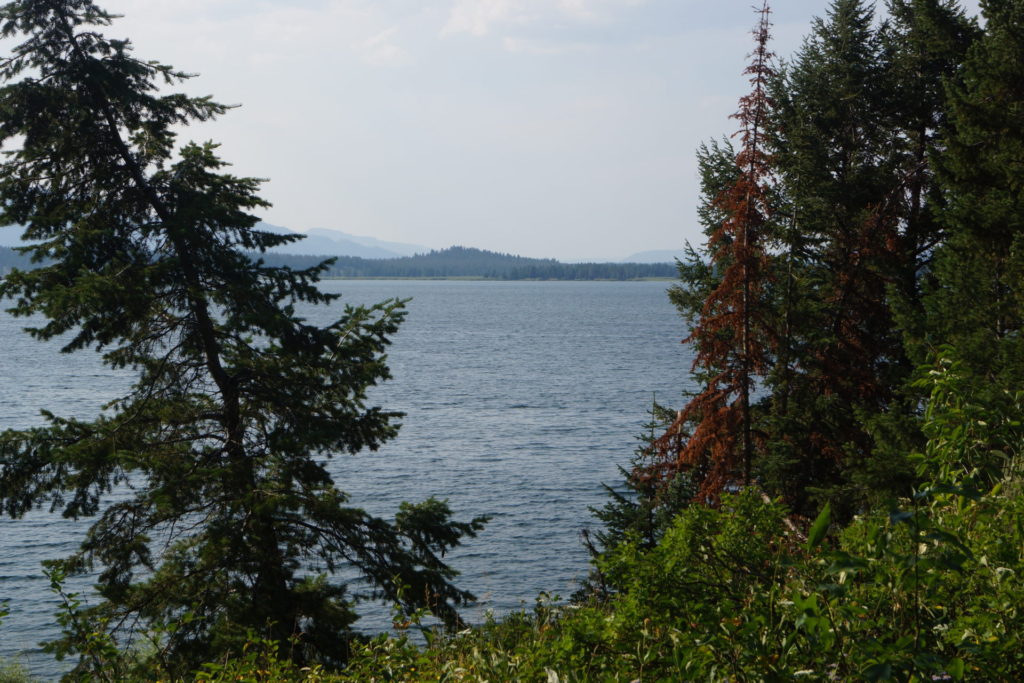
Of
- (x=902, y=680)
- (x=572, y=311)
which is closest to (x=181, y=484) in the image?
(x=902, y=680)

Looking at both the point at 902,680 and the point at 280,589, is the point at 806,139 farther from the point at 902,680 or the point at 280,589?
the point at 902,680

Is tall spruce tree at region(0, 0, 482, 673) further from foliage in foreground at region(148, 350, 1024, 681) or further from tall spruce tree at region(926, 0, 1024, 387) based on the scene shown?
tall spruce tree at region(926, 0, 1024, 387)

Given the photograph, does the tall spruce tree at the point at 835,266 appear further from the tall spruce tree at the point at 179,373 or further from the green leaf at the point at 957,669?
the green leaf at the point at 957,669

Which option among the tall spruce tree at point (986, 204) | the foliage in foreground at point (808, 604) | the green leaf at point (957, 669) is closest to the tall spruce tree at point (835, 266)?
the tall spruce tree at point (986, 204)

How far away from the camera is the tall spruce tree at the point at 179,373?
12.7 meters

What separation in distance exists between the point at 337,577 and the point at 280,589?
1522 centimetres

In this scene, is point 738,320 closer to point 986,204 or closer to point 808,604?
point 986,204

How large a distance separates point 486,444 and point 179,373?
104ft

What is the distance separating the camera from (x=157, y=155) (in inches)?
580

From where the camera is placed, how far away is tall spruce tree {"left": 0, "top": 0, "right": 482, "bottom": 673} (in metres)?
12.7

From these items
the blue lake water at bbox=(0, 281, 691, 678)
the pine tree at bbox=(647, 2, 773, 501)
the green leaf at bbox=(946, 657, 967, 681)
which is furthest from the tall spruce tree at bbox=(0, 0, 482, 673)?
the green leaf at bbox=(946, 657, 967, 681)

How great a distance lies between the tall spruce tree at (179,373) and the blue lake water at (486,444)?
350cm

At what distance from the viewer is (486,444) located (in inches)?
1802

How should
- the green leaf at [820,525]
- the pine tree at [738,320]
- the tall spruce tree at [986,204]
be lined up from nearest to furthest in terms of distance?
the green leaf at [820,525]
the tall spruce tree at [986,204]
the pine tree at [738,320]
